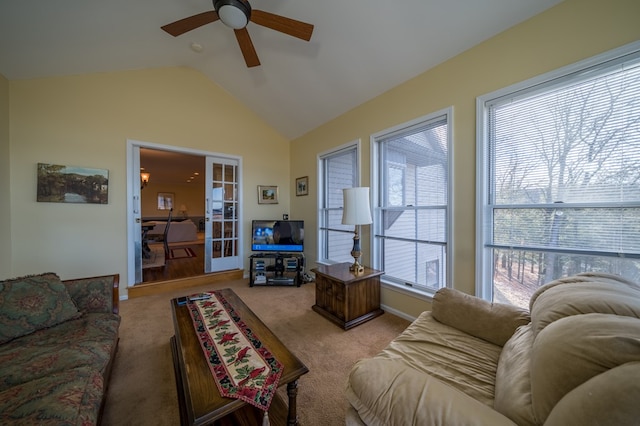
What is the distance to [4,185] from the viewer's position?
8.37 feet

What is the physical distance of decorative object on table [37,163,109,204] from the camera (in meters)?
2.79

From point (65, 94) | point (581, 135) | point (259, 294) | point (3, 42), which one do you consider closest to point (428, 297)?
point (581, 135)

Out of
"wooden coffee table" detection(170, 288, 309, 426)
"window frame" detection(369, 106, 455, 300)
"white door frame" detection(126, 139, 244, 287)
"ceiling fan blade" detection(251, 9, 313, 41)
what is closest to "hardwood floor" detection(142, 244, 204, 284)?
"white door frame" detection(126, 139, 244, 287)

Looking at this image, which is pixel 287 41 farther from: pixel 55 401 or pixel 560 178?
pixel 55 401

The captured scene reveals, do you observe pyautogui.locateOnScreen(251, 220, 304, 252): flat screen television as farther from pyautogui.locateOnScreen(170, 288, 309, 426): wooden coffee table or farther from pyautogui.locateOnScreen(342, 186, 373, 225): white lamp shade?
pyautogui.locateOnScreen(170, 288, 309, 426): wooden coffee table

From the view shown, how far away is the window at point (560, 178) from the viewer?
1.43m

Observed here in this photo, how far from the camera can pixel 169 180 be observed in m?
9.44

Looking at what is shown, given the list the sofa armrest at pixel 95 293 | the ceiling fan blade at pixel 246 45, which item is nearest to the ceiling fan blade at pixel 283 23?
the ceiling fan blade at pixel 246 45

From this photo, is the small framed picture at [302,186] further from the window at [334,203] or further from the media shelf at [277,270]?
the media shelf at [277,270]

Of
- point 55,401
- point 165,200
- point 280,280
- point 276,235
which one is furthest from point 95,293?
point 165,200

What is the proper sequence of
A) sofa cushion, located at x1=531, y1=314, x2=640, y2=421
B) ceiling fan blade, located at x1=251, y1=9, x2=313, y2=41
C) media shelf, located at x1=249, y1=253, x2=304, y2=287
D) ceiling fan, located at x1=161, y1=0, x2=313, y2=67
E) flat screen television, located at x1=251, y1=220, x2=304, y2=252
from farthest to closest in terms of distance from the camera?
flat screen television, located at x1=251, y1=220, x2=304, y2=252
media shelf, located at x1=249, y1=253, x2=304, y2=287
ceiling fan blade, located at x1=251, y1=9, x2=313, y2=41
ceiling fan, located at x1=161, y1=0, x2=313, y2=67
sofa cushion, located at x1=531, y1=314, x2=640, y2=421

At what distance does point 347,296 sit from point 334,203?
177cm

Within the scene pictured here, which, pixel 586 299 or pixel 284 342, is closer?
pixel 586 299

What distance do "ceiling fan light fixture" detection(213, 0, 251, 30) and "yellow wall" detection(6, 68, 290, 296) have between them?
2461mm
